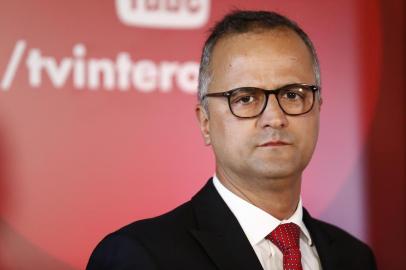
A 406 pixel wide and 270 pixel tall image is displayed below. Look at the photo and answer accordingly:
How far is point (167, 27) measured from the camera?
2.73 metres

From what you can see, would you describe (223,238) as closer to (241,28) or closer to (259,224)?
(259,224)

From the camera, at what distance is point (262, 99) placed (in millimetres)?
1771

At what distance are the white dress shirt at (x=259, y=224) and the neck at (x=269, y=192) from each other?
0.05 ft

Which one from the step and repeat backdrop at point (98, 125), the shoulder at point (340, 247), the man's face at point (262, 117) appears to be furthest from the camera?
the step and repeat backdrop at point (98, 125)

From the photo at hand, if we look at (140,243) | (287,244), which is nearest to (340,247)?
(287,244)

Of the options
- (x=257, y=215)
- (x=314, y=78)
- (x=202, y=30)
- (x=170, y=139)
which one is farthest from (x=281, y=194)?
(x=202, y=30)

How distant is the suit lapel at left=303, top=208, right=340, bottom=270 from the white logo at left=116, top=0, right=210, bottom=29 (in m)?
1.04

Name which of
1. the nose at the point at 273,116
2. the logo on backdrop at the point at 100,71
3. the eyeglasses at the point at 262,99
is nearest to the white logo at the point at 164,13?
the logo on backdrop at the point at 100,71

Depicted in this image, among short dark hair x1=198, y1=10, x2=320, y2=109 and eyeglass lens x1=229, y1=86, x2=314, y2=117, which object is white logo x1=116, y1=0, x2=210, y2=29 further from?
eyeglass lens x1=229, y1=86, x2=314, y2=117

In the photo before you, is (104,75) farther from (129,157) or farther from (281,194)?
(281,194)

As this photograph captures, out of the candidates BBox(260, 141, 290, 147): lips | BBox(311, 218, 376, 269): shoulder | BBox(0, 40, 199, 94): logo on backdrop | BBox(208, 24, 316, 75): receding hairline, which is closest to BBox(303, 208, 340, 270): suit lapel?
BBox(311, 218, 376, 269): shoulder

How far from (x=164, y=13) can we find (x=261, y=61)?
40.1 inches

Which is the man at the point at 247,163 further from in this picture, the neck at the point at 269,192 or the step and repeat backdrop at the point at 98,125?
the step and repeat backdrop at the point at 98,125

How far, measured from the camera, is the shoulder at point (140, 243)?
166 centimetres
